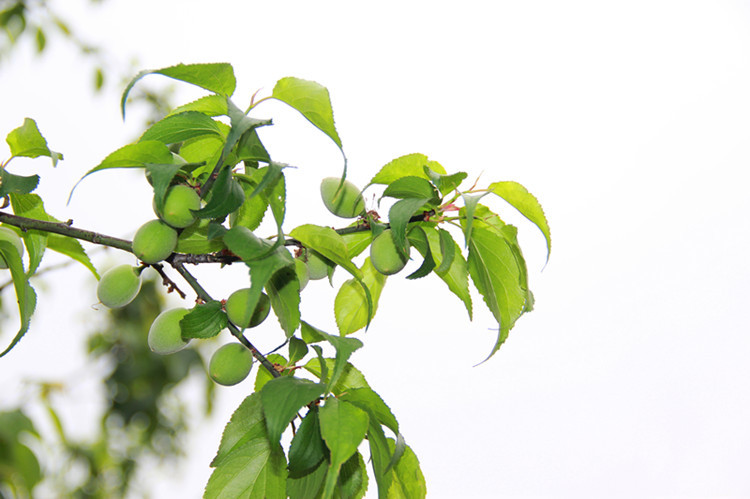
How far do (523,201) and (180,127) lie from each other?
21 cm

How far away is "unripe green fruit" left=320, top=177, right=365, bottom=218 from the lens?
435 millimetres

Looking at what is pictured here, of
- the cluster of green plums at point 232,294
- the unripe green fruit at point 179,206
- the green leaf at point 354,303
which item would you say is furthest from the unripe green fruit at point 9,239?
the green leaf at point 354,303

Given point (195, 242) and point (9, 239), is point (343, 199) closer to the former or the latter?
Answer: point (195, 242)

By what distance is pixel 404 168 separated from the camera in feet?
1.36

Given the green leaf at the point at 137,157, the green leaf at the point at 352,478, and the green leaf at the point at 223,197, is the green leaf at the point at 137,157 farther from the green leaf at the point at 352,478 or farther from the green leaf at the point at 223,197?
the green leaf at the point at 352,478

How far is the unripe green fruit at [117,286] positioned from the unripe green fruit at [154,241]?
0.32ft

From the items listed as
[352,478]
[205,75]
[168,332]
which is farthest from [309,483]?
[205,75]

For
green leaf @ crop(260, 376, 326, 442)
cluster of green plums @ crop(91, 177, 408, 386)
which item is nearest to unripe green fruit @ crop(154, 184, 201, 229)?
cluster of green plums @ crop(91, 177, 408, 386)

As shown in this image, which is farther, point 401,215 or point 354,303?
point 354,303

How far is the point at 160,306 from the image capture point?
193 cm

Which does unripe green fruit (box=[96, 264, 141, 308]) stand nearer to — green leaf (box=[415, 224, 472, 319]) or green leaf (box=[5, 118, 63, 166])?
green leaf (box=[5, 118, 63, 166])

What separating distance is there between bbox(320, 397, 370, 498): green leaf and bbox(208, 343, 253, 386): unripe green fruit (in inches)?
2.6

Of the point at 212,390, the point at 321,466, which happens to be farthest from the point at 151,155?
the point at 212,390

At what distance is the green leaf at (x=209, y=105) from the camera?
1.20ft
